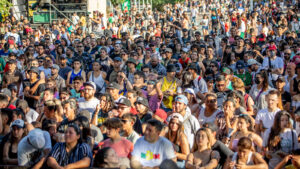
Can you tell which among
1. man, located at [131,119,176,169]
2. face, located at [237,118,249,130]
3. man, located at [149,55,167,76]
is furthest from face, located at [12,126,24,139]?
man, located at [149,55,167,76]

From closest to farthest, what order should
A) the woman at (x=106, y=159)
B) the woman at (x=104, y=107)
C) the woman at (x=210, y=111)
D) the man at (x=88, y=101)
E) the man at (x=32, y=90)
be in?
the woman at (x=106, y=159), the woman at (x=210, y=111), the woman at (x=104, y=107), the man at (x=88, y=101), the man at (x=32, y=90)

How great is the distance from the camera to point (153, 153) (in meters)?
5.91

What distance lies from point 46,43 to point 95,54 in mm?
2887

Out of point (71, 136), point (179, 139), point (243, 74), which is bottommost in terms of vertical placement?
point (179, 139)

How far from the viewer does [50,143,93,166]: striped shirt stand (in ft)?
19.3

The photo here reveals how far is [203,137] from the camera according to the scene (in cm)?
616

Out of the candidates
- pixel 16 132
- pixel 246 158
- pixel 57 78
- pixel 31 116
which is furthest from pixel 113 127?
pixel 57 78

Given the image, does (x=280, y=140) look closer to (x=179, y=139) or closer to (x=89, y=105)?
(x=179, y=139)

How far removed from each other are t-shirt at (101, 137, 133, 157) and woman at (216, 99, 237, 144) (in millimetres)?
1652

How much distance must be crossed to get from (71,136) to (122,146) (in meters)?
0.71

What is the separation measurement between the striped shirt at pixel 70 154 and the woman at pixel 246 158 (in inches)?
72.6

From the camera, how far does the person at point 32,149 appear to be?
629 cm

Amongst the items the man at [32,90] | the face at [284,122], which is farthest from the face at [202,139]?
the man at [32,90]

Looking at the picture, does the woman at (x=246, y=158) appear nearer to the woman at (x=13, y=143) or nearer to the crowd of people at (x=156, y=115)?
the crowd of people at (x=156, y=115)
